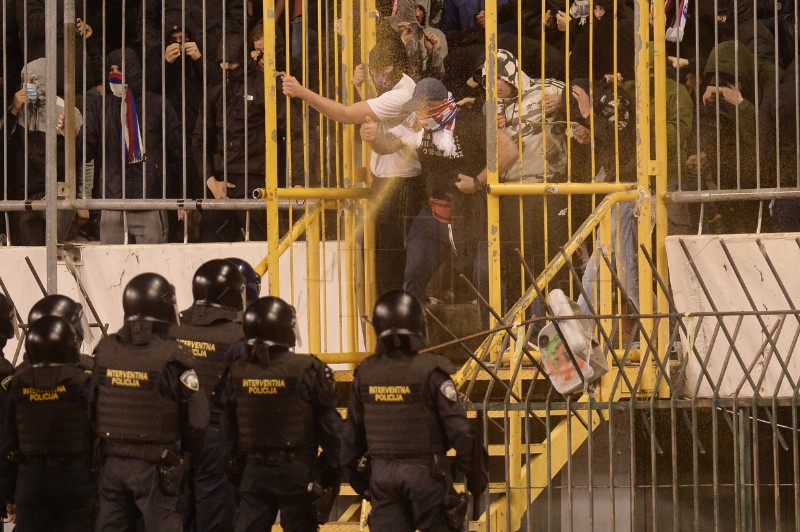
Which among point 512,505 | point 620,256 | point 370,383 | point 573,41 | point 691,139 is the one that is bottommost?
point 512,505

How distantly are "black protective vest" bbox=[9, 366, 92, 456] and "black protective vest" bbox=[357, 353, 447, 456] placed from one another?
1.61 meters

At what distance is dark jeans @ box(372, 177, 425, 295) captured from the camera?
953 centimetres

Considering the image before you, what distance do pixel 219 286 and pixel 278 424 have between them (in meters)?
1.02

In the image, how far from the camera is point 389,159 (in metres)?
9.51

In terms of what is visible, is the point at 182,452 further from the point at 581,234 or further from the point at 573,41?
the point at 573,41

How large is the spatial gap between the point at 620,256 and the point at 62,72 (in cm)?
413

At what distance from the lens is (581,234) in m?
8.70

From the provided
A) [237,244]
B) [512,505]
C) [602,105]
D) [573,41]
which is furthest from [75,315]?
[573,41]

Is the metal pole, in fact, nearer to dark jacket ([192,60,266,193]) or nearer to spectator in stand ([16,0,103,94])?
spectator in stand ([16,0,103,94])

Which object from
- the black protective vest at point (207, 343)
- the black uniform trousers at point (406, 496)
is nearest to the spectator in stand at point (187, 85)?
the black protective vest at point (207, 343)

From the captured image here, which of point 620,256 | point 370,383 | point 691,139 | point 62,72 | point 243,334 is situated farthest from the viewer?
point 62,72

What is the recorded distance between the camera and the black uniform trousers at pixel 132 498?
773 centimetres

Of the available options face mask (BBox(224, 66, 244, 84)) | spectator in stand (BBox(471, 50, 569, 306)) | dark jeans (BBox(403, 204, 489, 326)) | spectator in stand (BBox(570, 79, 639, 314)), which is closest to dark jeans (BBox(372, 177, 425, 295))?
dark jeans (BBox(403, 204, 489, 326))

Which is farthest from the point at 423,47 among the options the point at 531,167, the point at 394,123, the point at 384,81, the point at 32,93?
the point at 32,93
